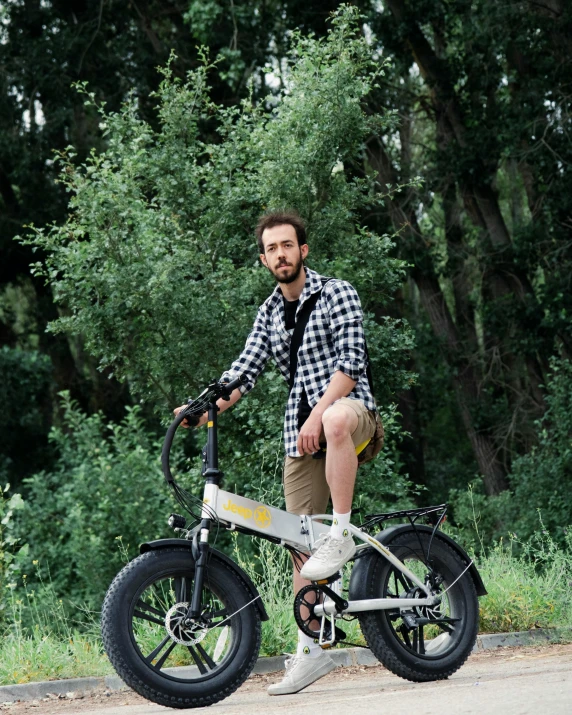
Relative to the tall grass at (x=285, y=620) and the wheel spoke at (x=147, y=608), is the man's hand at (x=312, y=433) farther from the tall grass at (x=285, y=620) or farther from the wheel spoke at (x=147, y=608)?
the tall grass at (x=285, y=620)

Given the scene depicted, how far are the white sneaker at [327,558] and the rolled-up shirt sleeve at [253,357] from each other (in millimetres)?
892

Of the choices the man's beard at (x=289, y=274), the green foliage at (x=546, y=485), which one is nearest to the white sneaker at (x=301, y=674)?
the man's beard at (x=289, y=274)

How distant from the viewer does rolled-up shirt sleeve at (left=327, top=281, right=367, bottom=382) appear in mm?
5402

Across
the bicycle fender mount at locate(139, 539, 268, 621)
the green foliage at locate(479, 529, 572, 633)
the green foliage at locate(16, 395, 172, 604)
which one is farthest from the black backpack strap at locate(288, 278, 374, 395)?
the green foliage at locate(16, 395, 172, 604)

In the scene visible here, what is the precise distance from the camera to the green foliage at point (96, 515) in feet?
48.9

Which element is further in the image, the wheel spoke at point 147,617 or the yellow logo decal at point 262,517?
the yellow logo decal at point 262,517

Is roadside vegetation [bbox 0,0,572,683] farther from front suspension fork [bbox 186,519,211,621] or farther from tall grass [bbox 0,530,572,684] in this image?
front suspension fork [bbox 186,519,211,621]

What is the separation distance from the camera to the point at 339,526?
210 inches

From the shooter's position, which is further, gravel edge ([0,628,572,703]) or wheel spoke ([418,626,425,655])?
gravel edge ([0,628,572,703])

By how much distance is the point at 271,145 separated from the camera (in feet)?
33.7

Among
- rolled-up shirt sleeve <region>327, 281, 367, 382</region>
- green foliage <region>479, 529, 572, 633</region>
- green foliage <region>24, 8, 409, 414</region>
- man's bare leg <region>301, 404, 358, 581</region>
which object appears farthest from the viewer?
green foliage <region>24, 8, 409, 414</region>

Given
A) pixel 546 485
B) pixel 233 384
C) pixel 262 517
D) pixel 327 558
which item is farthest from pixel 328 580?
pixel 546 485

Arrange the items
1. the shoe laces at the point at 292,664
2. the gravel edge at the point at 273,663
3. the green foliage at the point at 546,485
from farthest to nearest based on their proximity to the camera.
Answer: the green foliage at the point at 546,485 → the gravel edge at the point at 273,663 → the shoe laces at the point at 292,664

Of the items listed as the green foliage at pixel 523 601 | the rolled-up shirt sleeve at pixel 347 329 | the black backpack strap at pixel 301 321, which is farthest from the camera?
the green foliage at pixel 523 601
